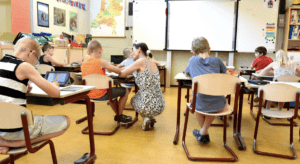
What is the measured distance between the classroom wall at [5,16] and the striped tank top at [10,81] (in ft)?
10.1

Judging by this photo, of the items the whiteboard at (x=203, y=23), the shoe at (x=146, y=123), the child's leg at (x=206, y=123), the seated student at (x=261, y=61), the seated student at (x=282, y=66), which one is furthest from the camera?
the whiteboard at (x=203, y=23)

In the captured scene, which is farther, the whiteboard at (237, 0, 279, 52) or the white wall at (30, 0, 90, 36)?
the whiteboard at (237, 0, 279, 52)

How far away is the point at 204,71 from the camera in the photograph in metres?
2.29

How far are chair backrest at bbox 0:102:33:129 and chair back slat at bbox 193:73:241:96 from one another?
1.41 metres

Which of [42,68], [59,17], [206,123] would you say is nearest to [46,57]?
[42,68]

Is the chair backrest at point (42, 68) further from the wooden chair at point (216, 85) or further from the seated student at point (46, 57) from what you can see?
the wooden chair at point (216, 85)

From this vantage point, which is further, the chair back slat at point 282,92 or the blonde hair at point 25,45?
the chair back slat at point 282,92

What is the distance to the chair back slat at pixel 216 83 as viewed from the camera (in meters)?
2.04

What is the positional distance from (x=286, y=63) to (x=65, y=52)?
418cm

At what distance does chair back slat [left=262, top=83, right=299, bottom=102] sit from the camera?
2104 mm

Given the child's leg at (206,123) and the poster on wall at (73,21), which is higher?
the poster on wall at (73,21)

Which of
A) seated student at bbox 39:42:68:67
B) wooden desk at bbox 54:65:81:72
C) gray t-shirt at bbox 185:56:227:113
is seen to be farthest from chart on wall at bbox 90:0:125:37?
gray t-shirt at bbox 185:56:227:113

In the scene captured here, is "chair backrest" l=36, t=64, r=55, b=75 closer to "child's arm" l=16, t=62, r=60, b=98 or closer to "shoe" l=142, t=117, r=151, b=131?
"shoe" l=142, t=117, r=151, b=131

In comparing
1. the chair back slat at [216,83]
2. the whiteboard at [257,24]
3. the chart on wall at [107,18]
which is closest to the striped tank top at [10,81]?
the chair back slat at [216,83]
